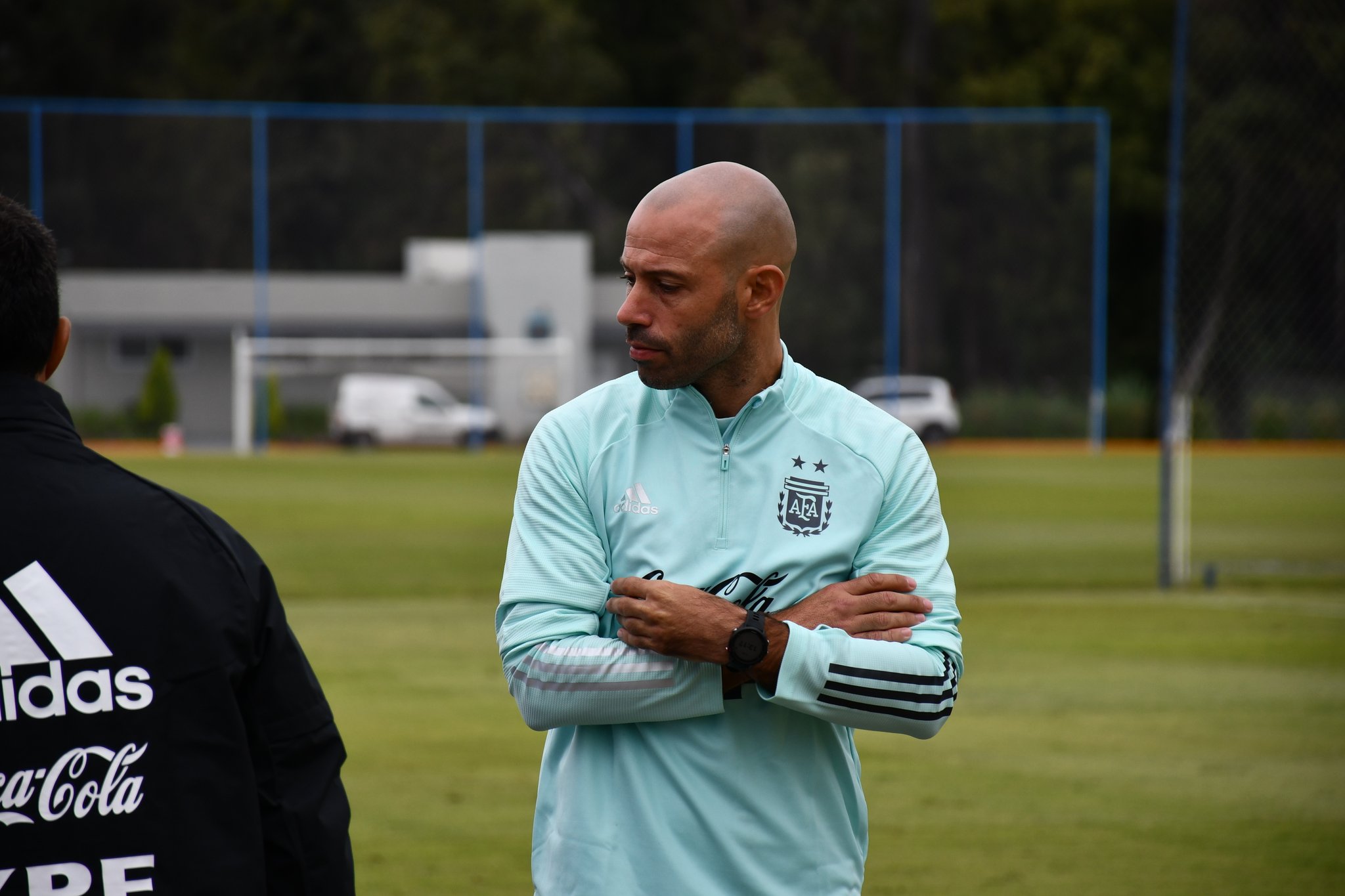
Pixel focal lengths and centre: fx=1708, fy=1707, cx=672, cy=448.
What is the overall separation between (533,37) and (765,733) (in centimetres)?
4807

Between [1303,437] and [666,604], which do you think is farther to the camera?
[1303,437]

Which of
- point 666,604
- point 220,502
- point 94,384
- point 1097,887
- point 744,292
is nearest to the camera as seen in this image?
point 666,604

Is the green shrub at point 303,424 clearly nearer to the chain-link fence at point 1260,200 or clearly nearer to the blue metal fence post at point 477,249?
the blue metal fence post at point 477,249

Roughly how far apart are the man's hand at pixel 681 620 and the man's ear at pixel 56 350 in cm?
85

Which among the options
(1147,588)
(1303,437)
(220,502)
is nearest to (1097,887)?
(1147,588)

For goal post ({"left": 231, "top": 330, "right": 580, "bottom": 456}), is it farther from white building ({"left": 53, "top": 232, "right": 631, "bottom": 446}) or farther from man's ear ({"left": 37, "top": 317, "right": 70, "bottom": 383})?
man's ear ({"left": 37, "top": 317, "right": 70, "bottom": 383})

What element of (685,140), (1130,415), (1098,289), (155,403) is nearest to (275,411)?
(155,403)

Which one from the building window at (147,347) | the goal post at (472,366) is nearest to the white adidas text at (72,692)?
the goal post at (472,366)

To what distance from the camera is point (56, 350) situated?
224 centimetres

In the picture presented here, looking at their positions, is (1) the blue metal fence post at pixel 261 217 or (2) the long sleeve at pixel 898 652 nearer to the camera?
(2) the long sleeve at pixel 898 652

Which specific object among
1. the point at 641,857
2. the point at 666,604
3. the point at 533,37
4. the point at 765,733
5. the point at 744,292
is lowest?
the point at 641,857

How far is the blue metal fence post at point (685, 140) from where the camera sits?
3681 cm

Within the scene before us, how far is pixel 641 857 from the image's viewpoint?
A: 2533mm

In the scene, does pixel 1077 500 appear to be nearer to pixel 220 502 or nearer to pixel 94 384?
pixel 220 502
